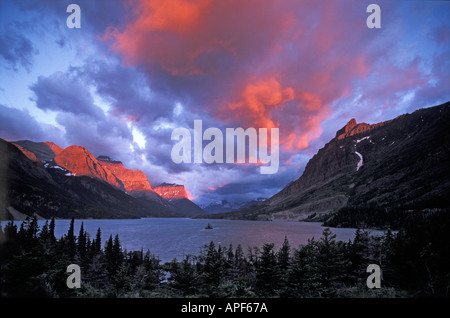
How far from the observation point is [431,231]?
88.5 feet

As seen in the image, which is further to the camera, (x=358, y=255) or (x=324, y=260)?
(x=358, y=255)

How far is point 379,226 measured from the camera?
190500 mm

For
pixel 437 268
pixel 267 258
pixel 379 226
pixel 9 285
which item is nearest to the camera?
pixel 9 285

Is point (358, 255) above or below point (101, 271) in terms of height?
above

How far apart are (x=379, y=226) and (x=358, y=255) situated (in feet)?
628
